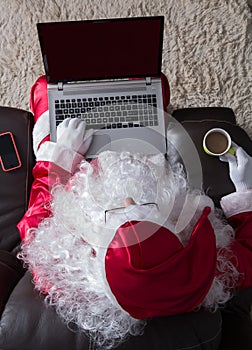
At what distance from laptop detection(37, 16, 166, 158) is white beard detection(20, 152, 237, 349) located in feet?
0.92

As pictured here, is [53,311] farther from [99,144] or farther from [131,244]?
[99,144]

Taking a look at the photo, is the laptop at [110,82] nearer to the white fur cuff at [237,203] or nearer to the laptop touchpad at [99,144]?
the laptop touchpad at [99,144]

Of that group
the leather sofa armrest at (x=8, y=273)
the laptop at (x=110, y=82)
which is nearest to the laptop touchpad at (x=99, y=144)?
the laptop at (x=110, y=82)

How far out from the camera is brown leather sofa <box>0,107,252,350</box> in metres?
0.87

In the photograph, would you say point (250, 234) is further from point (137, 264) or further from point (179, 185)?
point (137, 264)

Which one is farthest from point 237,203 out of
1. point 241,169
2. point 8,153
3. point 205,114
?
point 8,153

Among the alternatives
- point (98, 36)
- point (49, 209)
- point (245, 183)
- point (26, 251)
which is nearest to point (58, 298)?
point (26, 251)

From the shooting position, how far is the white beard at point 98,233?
0.87 metres

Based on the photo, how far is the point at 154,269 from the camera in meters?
0.76

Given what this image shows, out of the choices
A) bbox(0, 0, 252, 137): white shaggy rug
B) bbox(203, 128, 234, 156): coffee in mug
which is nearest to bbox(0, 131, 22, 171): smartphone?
bbox(0, 0, 252, 137): white shaggy rug

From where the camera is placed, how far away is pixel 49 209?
1.13 meters

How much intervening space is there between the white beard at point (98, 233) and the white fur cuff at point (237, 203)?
9 centimetres

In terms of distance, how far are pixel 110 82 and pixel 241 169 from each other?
44 cm

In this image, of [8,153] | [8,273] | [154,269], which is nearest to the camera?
[154,269]
